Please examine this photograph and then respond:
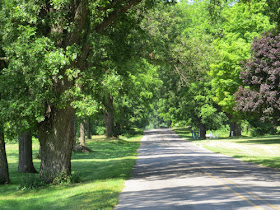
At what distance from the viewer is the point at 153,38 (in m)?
26.8

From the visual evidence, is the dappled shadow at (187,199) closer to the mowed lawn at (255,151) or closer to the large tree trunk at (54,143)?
the large tree trunk at (54,143)

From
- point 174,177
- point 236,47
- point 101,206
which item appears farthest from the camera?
point 236,47

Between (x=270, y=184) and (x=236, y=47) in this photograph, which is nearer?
(x=270, y=184)

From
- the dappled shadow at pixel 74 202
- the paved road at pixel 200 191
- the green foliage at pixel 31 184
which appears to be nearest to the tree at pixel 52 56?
the green foliage at pixel 31 184

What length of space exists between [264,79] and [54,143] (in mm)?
28462

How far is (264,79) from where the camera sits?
135 ft

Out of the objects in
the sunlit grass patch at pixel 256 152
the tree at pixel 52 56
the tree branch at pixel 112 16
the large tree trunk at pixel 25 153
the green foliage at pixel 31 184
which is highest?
the tree branch at pixel 112 16

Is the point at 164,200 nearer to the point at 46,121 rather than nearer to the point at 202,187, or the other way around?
the point at 202,187

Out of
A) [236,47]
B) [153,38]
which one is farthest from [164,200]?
[236,47]

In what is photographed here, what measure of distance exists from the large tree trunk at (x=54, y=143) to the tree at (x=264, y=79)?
2596 centimetres

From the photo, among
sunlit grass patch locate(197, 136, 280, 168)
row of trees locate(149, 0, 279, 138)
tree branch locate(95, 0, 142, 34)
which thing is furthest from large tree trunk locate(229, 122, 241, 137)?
tree branch locate(95, 0, 142, 34)

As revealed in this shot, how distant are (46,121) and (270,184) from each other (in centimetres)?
904

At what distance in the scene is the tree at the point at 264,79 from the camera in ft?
128

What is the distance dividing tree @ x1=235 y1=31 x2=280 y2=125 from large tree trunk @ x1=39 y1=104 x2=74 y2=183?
85.2 ft
